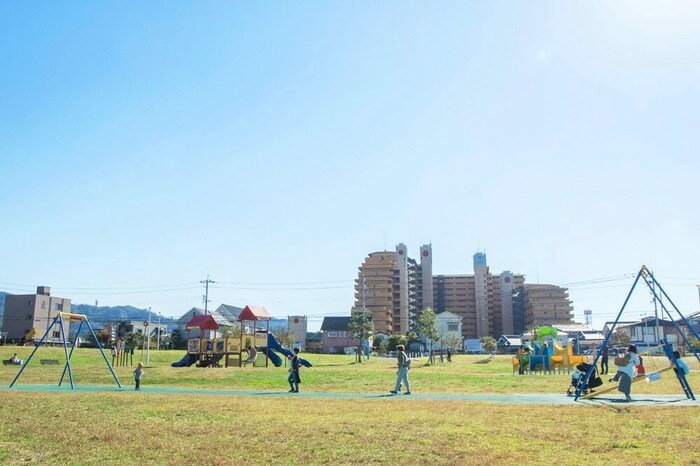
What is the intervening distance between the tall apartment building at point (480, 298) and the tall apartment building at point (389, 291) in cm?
1330

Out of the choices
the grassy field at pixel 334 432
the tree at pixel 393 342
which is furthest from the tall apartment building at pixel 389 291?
the grassy field at pixel 334 432

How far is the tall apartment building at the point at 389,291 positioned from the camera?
153000 mm

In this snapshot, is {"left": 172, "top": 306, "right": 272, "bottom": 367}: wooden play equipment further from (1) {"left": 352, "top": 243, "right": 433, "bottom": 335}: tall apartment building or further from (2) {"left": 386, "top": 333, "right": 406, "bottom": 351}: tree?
(1) {"left": 352, "top": 243, "right": 433, "bottom": 335}: tall apartment building

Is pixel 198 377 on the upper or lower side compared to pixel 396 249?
lower

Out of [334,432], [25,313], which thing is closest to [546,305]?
[25,313]

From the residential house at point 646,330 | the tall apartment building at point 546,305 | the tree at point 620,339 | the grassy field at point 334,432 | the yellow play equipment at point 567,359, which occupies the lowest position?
the grassy field at point 334,432

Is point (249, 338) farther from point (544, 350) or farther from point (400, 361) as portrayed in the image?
point (400, 361)

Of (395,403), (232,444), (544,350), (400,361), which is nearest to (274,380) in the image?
(400,361)

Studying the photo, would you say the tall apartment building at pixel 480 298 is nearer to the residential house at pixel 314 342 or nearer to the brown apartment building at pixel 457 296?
the brown apartment building at pixel 457 296

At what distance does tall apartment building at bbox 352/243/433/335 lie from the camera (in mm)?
153000

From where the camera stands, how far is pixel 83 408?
54.6 feet

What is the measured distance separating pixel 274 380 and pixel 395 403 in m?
12.6

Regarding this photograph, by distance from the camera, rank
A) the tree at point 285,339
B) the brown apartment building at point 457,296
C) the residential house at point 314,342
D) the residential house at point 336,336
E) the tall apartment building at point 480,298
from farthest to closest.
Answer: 1. the tall apartment building at point 480,298
2. the brown apartment building at point 457,296
3. the residential house at point 314,342
4. the residential house at point 336,336
5. the tree at point 285,339

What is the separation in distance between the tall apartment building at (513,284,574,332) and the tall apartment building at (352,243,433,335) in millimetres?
27386
